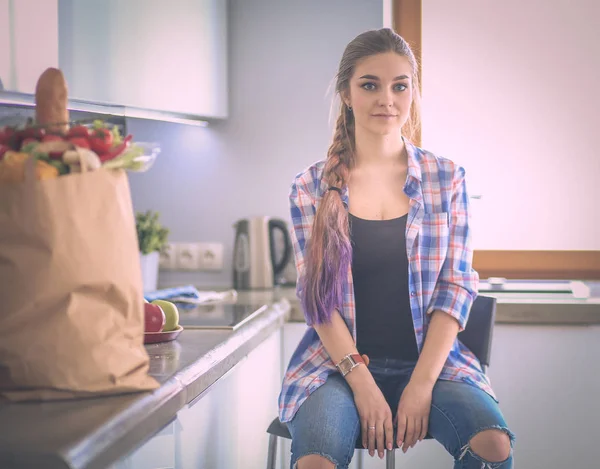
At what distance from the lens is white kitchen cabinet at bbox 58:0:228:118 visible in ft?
5.93

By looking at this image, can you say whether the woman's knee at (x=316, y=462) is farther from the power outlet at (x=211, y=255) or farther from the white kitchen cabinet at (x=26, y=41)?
the power outlet at (x=211, y=255)

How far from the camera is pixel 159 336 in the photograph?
55.6 inches

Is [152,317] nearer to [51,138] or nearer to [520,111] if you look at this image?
[51,138]

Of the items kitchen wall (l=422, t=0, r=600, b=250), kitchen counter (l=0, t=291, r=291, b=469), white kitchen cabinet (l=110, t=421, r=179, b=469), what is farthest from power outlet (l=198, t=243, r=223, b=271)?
white kitchen cabinet (l=110, t=421, r=179, b=469)

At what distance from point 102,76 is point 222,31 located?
0.84 metres

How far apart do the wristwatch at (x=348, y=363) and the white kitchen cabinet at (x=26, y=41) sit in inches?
34.3

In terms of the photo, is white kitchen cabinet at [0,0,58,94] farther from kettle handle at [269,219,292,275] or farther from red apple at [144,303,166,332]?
kettle handle at [269,219,292,275]

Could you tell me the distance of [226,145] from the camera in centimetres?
275

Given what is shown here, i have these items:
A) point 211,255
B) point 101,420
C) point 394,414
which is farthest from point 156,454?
point 211,255

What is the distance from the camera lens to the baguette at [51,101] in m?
0.93

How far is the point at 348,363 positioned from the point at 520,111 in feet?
4.56

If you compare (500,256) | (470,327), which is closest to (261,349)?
(470,327)

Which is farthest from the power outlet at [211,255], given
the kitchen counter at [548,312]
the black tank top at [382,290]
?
the black tank top at [382,290]

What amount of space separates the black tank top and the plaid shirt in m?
0.03
